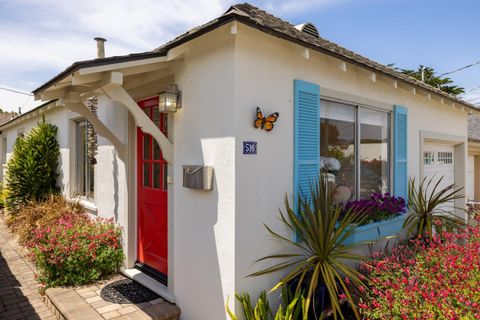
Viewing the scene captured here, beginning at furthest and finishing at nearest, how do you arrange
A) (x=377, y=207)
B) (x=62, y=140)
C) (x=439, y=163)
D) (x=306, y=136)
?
(x=62, y=140)
(x=439, y=163)
(x=377, y=207)
(x=306, y=136)

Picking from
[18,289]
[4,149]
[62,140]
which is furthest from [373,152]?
[4,149]

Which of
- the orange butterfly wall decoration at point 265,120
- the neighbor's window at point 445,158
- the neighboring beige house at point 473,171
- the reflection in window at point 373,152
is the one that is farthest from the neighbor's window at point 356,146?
the neighboring beige house at point 473,171

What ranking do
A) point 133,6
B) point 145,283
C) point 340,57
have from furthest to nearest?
point 133,6, point 145,283, point 340,57

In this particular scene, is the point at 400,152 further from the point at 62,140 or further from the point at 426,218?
the point at 62,140

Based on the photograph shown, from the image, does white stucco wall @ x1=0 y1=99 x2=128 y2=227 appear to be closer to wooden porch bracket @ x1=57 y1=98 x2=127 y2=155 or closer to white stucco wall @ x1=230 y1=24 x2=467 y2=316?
wooden porch bracket @ x1=57 y1=98 x2=127 y2=155

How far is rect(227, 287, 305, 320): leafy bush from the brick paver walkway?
9.20 ft

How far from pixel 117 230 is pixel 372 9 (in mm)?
7509

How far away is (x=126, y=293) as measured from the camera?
14.3 feet

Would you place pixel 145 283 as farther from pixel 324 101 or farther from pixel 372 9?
pixel 372 9

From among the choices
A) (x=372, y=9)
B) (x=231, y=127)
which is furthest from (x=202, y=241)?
(x=372, y=9)

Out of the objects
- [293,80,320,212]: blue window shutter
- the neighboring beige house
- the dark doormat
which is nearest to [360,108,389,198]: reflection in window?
[293,80,320,212]: blue window shutter

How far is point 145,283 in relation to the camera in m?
4.54

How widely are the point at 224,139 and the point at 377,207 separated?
121 inches

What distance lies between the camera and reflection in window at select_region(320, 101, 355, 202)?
4512 millimetres
